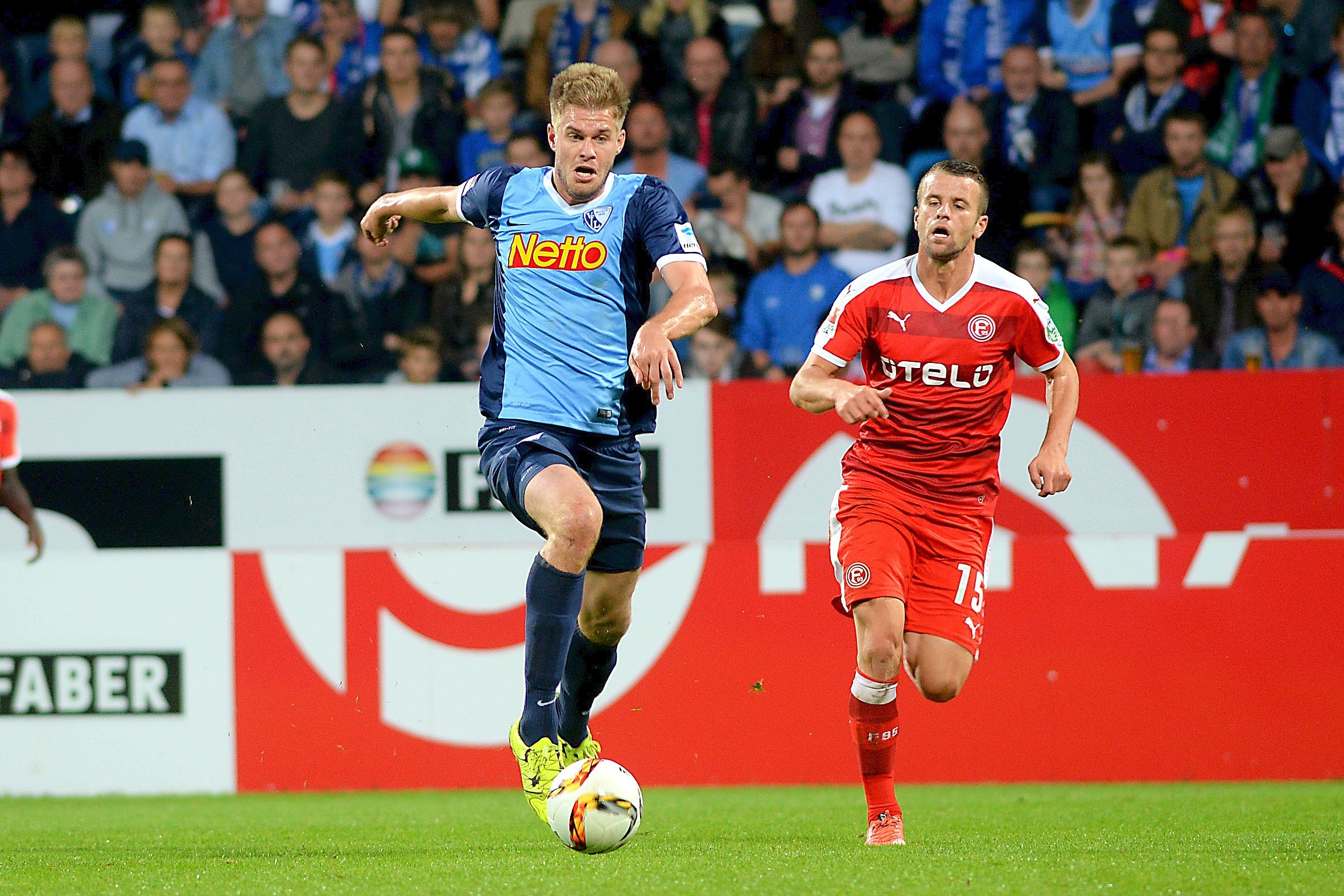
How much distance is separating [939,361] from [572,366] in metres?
1.27

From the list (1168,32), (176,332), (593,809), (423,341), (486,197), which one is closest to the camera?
(593,809)

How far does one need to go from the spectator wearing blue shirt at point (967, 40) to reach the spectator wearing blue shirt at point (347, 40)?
12.1 ft

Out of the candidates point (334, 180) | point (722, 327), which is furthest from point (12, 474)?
point (722, 327)

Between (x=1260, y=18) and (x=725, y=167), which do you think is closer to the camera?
(x=1260, y=18)

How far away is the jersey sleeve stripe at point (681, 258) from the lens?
5109mm

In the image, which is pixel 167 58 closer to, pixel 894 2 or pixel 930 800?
pixel 894 2

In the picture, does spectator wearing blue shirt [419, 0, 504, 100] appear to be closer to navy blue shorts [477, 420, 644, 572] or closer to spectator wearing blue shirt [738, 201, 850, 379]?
spectator wearing blue shirt [738, 201, 850, 379]

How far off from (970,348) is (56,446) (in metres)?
5.29

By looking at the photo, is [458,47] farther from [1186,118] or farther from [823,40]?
[1186,118]

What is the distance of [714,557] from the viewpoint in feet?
26.6

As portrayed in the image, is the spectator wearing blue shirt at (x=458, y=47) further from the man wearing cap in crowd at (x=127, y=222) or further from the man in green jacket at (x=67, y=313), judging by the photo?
the man in green jacket at (x=67, y=313)

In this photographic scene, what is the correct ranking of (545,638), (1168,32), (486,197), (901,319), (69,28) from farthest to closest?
1. (69,28)
2. (1168,32)
3. (901,319)
4. (486,197)
5. (545,638)

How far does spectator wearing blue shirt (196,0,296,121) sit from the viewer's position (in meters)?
11.4

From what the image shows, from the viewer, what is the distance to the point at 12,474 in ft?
28.4
